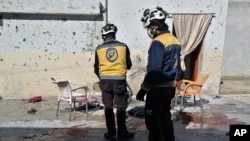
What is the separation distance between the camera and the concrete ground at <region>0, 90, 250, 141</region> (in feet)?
18.3

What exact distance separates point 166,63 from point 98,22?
483 centimetres

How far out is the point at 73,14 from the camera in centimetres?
850

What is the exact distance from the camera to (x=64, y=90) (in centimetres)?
640

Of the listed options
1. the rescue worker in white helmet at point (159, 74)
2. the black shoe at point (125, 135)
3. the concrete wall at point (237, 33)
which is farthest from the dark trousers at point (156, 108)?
the concrete wall at point (237, 33)

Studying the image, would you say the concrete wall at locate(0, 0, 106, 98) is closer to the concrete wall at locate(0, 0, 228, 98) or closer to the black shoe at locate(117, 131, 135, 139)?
the concrete wall at locate(0, 0, 228, 98)

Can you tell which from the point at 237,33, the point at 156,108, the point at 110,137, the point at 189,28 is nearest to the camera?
the point at 156,108

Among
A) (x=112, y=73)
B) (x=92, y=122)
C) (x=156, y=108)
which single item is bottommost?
(x=92, y=122)

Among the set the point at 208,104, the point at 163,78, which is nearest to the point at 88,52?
the point at 208,104

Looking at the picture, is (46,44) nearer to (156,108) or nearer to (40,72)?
(40,72)

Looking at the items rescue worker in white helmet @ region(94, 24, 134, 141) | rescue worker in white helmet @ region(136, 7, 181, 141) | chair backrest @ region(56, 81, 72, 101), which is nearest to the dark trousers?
rescue worker in white helmet @ region(136, 7, 181, 141)

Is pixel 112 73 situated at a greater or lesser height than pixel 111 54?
lesser

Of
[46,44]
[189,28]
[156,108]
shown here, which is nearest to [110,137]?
[156,108]

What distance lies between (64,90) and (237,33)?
30.6 ft

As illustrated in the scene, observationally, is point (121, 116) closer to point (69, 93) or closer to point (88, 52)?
point (69, 93)
